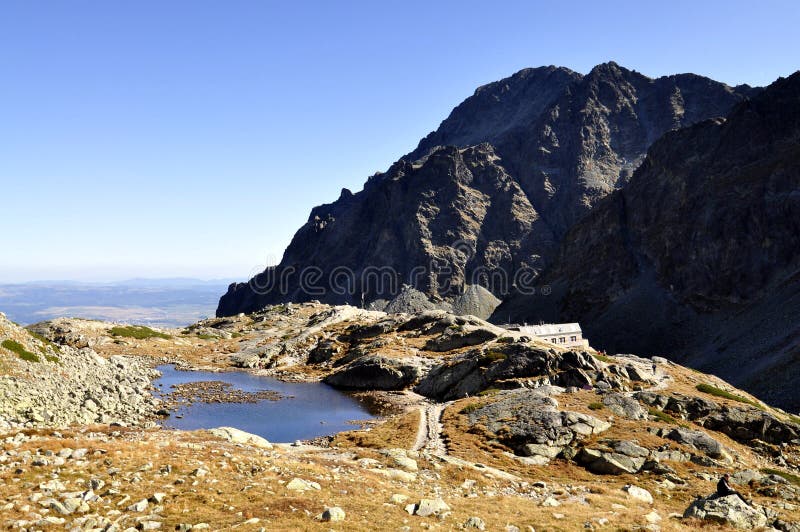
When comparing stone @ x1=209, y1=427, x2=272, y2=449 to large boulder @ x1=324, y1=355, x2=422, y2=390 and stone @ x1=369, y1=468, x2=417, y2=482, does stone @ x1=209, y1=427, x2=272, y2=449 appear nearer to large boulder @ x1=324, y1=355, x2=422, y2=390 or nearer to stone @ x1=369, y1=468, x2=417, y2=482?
stone @ x1=369, y1=468, x2=417, y2=482

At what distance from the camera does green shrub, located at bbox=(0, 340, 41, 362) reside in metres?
48.4

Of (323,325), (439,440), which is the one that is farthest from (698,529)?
(323,325)

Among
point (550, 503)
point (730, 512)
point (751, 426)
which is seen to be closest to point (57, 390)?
point (550, 503)

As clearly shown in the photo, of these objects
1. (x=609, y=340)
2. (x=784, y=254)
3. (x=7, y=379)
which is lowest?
(x=609, y=340)

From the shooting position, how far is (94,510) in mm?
20109

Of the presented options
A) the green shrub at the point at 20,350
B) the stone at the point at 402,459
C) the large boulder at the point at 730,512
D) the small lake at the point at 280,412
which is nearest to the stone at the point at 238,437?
the stone at the point at 402,459

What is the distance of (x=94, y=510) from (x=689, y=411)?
56.0 m

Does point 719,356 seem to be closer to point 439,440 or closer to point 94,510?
point 439,440

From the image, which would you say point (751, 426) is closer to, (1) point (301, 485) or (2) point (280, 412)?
(1) point (301, 485)

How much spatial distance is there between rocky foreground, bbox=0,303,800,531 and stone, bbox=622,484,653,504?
6.8 inches

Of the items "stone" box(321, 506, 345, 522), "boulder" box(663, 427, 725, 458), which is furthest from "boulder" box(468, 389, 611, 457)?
"stone" box(321, 506, 345, 522)

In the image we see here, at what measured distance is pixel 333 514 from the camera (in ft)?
68.4

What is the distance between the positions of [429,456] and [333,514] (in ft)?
56.4

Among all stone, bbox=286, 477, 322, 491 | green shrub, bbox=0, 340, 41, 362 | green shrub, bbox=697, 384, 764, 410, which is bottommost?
green shrub, bbox=697, 384, 764, 410
